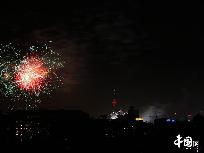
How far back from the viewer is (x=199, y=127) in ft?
129

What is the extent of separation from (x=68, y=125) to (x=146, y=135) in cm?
985

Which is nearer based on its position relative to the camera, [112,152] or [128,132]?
[112,152]

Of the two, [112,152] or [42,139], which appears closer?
[42,139]

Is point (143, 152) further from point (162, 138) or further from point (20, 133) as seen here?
point (20, 133)

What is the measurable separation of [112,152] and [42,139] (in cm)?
751

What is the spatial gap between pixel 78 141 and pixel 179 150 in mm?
11391

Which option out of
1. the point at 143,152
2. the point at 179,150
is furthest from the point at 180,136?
the point at 143,152

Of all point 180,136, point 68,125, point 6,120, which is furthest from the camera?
point 180,136

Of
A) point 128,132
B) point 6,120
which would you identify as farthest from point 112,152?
point 6,120

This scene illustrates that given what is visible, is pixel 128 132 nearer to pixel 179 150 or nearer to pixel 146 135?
pixel 146 135

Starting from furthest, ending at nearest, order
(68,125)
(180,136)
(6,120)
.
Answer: (180,136)
(68,125)
(6,120)

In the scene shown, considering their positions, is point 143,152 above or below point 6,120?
below

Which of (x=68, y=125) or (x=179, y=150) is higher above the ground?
(x=68, y=125)

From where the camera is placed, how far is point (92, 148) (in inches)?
1302
